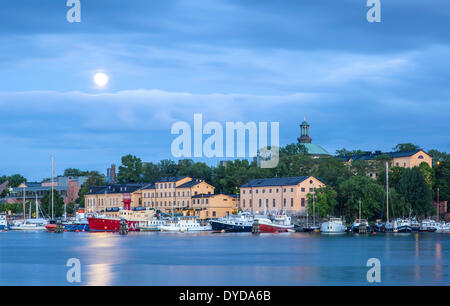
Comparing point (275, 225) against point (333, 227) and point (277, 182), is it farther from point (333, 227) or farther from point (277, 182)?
point (277, 182)

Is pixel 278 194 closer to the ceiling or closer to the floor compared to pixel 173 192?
closer to the floor

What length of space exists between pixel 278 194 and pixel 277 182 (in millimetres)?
3135

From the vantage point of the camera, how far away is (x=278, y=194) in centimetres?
14062

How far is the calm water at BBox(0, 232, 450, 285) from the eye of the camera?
5097cm

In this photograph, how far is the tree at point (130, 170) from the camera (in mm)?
184000

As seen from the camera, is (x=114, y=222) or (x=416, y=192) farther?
(x=416, y=192)

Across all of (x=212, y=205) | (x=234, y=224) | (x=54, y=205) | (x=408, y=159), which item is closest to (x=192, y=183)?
(x=212, y=205)

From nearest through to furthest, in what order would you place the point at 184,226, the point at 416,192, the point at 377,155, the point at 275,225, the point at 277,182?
1. the point at 275,225
2. the point at 184,226
3. the point at 416,192
4. the point at 277,182
5. the point at 377,155

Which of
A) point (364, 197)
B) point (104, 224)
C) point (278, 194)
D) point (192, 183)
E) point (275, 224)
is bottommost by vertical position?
point (104, 224)
